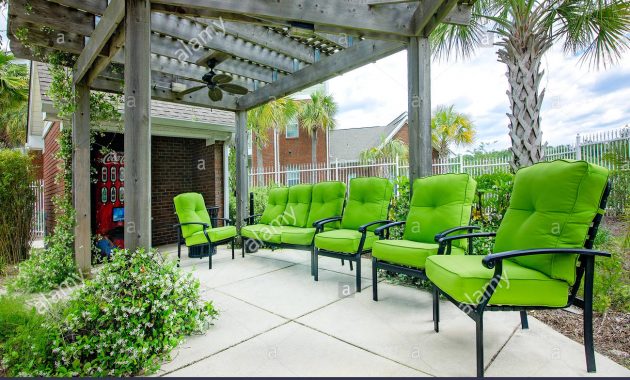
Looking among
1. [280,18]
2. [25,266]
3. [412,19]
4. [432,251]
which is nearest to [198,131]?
[25,266]

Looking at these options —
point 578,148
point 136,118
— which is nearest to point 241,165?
point 136,118

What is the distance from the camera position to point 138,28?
256cm

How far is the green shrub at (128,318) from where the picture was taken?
199 cm

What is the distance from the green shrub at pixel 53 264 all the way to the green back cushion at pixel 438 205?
413 cm

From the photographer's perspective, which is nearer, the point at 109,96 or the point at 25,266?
the point at 25,266

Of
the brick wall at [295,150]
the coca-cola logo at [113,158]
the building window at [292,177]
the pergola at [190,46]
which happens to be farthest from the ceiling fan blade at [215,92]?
the brick wall at [295,150]

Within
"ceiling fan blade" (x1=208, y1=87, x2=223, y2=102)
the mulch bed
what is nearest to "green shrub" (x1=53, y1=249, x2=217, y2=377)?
"ceiling fan blade" (x1=208, y1=87, x2=223, y2=102)

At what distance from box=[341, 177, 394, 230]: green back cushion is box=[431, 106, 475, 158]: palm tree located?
1317cm

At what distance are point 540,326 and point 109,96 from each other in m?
5.82

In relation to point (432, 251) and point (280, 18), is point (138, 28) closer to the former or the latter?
point (280, 18)

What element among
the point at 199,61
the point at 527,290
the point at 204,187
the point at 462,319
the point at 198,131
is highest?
the point at 199,61

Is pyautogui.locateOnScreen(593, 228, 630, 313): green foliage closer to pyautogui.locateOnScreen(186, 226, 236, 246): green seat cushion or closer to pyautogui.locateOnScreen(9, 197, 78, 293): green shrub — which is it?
pyautogui.locateOnScreen(186, 226, 236, 246): green seat cushion

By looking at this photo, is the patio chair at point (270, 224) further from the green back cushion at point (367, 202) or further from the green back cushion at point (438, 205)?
the green back cushion at point (438, 205)

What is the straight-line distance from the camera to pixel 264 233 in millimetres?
4719
